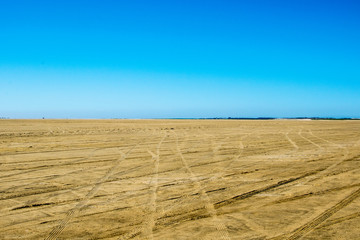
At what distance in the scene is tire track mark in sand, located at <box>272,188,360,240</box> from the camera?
129 inches

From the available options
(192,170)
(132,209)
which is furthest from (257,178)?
(132,209)

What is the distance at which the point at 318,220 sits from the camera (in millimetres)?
3691

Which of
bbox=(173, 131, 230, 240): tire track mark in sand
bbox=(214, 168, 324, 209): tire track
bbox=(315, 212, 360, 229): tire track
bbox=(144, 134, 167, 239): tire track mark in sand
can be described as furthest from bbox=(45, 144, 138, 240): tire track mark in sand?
bbox=(315, 212, 360, 229): tire track

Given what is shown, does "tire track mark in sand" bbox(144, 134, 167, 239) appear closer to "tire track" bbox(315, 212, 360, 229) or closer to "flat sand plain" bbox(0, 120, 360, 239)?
"flat sand plain" bbox(0, 120, 360, 239)

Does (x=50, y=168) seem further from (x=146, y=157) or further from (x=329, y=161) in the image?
(x=329, y=161)

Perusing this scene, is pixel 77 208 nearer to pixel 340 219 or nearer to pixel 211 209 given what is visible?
pixel 211 209

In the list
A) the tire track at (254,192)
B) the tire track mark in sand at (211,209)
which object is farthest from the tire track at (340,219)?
the tire track at (254,192)

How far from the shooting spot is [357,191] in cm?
495

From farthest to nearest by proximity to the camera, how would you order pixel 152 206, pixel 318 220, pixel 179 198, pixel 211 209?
pixel 179 198, pixel 152 206, pixel 211 209, pixel 318 220

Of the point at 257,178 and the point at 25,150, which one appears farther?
the point at 25,150

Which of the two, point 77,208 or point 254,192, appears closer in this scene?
point 77,208

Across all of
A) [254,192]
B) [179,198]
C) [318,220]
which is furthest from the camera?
[254,192]

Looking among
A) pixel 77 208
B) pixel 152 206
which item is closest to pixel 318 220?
pixel 152 206

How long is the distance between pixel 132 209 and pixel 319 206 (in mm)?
2762
